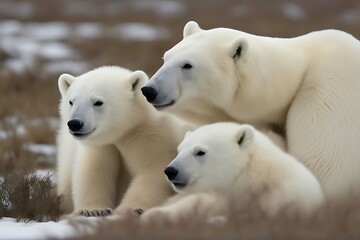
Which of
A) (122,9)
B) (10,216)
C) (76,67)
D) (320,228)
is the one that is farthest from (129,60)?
(320,228)

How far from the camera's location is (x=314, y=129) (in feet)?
19.6

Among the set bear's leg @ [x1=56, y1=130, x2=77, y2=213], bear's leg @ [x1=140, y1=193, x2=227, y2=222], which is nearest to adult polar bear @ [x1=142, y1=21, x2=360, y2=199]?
bear's leg @ [x1=140, y1=193, x2=227, y2=222]

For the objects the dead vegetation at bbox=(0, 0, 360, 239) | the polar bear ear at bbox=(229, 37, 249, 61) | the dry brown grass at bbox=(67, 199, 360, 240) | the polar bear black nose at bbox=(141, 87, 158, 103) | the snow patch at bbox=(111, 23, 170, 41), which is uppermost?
the polar bear ear at bbox=(229, 37, 249, 61)

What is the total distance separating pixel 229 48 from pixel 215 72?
185mm

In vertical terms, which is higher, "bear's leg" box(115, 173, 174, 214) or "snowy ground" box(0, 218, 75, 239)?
"snowy ground" box(0, 218, 75, 239)

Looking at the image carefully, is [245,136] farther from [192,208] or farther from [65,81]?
[65,81]

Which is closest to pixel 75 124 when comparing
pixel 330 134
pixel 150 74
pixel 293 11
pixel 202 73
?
pixel 202 73

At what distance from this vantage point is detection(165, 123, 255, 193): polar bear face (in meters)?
5.45

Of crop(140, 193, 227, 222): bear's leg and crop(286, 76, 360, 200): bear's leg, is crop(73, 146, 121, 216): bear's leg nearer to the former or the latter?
crop(140, 193, 227, 222): bear's leg

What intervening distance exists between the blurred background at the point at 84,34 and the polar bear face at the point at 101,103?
3.68ft

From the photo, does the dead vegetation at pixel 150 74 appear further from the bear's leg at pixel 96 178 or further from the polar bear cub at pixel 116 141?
the polar bear cub at pixel 116 141

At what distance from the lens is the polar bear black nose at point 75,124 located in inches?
235

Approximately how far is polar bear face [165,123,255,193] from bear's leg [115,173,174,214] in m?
0.64

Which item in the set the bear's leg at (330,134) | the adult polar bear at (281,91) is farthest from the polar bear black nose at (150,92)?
the bear's leg at (330,134)
